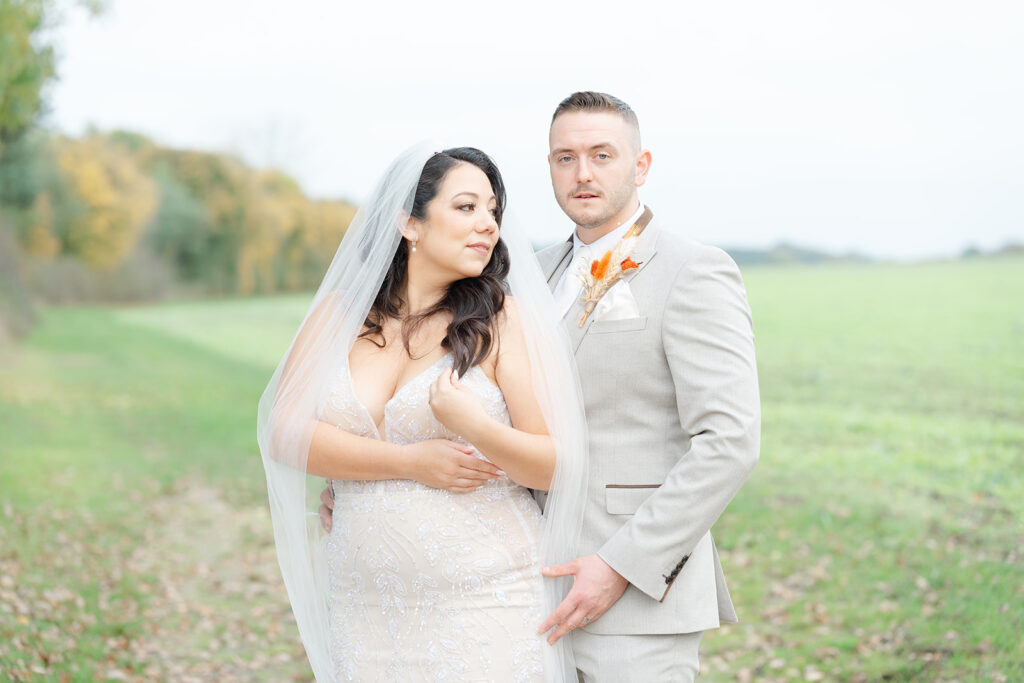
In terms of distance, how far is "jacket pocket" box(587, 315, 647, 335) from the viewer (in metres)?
3.04

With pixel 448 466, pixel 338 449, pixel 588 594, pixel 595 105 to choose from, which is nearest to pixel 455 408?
pixel 448 466

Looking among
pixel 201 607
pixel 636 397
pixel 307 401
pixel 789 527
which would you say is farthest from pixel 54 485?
pixel 636 397

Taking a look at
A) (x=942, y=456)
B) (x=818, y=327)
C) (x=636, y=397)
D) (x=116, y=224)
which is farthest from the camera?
(x=116, y=224)

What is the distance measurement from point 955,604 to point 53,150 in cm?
4492

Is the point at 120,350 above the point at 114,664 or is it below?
below

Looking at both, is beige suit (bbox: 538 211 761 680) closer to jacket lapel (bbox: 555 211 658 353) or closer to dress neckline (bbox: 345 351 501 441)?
jacket lapel (bbox: 555 211 658 353)

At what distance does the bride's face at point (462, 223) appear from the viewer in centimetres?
323

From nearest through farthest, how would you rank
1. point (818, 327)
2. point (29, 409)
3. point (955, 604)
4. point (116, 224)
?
point (955, 604), point (29, 409), point (818, 327), point (116, 224)

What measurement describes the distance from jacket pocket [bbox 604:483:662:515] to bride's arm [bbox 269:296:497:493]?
1.24 ft

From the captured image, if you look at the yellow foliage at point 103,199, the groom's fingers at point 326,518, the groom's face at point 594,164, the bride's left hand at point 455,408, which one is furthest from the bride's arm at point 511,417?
the yellow foliage at point 103,199

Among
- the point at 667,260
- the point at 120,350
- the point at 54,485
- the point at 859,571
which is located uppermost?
the point at 667,260

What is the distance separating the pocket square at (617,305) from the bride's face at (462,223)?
0.43 meters

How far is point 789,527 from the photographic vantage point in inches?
367

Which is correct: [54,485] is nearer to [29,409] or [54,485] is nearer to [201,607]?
[201,607]
